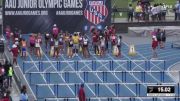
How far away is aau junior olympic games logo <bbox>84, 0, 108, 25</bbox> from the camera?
48.7 meters

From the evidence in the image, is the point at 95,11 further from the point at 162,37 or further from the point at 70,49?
the point at 70,49

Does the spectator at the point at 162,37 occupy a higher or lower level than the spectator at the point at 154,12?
lower

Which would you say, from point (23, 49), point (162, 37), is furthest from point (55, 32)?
point (162, 37)

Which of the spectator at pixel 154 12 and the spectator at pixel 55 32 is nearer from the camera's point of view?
the spectator at pixel 55 32

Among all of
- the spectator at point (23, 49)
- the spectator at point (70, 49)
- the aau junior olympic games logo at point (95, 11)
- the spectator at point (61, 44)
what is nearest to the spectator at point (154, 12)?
the aau junior olympic games logo at point (95, 11)

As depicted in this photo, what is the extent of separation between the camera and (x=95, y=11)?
48.8 m

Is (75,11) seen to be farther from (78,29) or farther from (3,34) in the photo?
(3,34)

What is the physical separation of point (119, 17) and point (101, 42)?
43.8 ft

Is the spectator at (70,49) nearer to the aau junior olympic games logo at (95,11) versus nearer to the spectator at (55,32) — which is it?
the spectator at (55,32)

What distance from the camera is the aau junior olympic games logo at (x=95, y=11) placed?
48.7 metres

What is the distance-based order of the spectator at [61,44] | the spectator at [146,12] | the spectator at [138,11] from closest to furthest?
1. the spectator at [61,44]
2. the spectator at [138,11]
3. the spectator at [146,12]

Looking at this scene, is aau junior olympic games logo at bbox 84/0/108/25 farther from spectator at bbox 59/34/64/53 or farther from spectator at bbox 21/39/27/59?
spectator at bbox 21/39/27/59

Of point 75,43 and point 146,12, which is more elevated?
point 146,12

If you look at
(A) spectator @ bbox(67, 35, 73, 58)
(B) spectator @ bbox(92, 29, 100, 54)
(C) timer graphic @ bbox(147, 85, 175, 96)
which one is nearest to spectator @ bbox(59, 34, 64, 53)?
(A) spectator @ bbox(67, 35, 73, 58)
